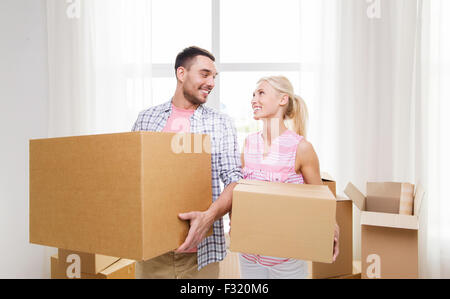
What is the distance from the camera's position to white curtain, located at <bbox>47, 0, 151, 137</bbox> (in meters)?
1.80

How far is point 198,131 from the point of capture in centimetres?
105

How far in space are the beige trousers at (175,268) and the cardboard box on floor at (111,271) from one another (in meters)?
0.44

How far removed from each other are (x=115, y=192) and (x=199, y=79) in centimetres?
63

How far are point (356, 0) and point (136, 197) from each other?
1922mm

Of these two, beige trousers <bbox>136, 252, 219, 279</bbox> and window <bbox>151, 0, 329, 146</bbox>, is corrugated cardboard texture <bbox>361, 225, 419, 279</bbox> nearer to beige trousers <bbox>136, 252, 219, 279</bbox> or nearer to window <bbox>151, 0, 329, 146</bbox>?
beige trousers <bbox>136, 252, 219, 279</bbox>

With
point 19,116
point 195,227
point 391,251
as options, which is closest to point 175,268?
point 195,227

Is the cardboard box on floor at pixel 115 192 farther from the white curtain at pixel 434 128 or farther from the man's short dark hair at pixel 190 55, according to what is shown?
the white curtain at pixel 434 128

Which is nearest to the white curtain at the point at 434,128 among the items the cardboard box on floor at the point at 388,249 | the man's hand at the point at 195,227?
the cardboard box on floor at the point at 388,249

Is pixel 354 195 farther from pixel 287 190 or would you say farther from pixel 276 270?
pixel 287 190

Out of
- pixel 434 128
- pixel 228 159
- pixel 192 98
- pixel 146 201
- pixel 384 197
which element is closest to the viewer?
pixel 146 201

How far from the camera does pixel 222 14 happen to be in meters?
1.86

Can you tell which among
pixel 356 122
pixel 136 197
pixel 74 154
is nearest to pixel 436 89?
pixel 356 122

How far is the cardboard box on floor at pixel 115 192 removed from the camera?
24.9 inches

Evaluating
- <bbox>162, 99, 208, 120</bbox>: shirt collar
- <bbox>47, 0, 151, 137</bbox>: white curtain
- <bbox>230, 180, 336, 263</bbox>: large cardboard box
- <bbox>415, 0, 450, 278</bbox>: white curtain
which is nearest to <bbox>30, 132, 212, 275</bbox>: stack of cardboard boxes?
<bbox>230, 180, 336, 263</bbox>: large cardboard box
